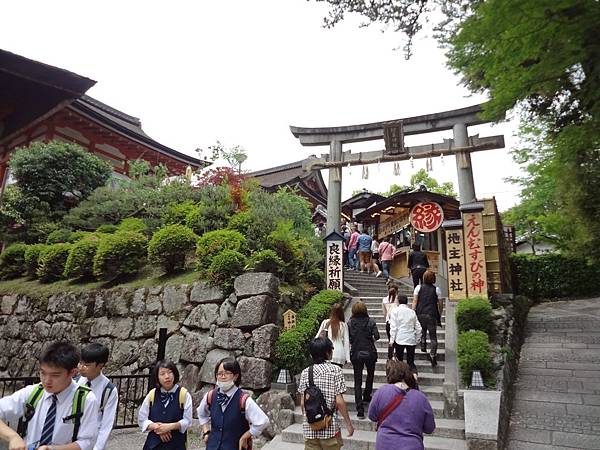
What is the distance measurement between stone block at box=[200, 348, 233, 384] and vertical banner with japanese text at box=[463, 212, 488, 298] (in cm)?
610

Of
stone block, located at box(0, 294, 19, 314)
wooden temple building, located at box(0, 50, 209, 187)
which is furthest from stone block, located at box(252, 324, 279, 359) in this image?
stone block, located at box(0, 294, 19, 314)

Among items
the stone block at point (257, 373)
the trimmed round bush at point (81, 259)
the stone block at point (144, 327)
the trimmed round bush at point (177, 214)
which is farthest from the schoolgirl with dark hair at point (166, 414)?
the trimmed round bush at point (177, 214)

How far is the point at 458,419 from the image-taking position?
5.92 m

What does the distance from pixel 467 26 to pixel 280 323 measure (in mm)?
6312

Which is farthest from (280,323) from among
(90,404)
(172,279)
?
(90,404)

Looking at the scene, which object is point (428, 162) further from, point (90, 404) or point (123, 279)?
point (90, 404)

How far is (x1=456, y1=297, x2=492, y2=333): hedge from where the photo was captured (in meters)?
7.76

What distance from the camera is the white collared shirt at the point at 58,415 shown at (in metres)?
2.42

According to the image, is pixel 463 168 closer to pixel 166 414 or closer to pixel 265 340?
pixel 265 340

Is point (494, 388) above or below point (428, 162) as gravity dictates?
below

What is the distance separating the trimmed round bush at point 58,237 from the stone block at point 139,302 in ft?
15.7

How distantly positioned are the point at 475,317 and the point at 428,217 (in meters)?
6.63

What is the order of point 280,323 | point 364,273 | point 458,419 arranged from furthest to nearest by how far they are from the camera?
point 364,273 < point 280,323 < point 458,419

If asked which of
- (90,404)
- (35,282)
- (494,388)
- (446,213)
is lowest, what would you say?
(494,388)
